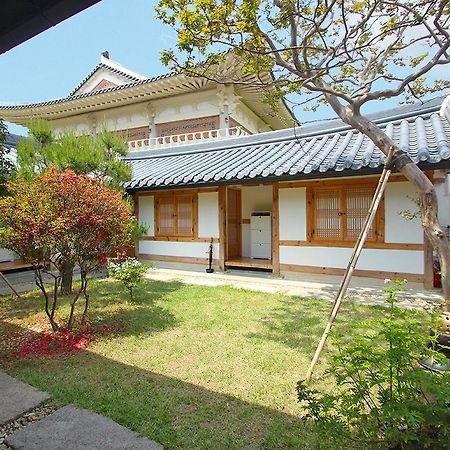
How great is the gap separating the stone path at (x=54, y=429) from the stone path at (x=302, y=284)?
4.64 meters

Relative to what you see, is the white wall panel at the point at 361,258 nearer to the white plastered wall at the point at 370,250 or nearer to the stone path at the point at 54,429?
the white plastered wall at the point at 370,250

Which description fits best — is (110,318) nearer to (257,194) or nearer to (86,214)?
(86,214)

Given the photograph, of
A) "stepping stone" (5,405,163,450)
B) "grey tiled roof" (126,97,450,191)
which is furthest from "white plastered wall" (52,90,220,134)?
"stepping stone" (5,405,163,450)

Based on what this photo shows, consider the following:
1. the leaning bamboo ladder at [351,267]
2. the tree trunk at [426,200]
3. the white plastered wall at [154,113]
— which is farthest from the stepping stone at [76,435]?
the white plastered wall at [154,113]

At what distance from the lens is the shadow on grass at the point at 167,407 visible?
229 cm

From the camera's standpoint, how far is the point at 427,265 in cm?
631

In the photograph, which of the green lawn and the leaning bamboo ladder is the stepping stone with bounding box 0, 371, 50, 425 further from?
the leaning bamboo ladder

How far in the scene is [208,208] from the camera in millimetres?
8984

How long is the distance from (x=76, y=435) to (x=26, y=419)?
57cm

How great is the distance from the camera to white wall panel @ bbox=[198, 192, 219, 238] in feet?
29.1

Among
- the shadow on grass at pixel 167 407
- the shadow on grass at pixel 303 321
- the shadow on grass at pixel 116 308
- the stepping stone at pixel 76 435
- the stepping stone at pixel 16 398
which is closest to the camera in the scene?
the stepping stone at pixel 76 435

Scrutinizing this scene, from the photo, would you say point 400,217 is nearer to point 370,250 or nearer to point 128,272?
point 370,250

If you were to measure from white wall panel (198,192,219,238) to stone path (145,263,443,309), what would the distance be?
1.10 meters

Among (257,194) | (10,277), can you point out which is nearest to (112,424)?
(10,277)
